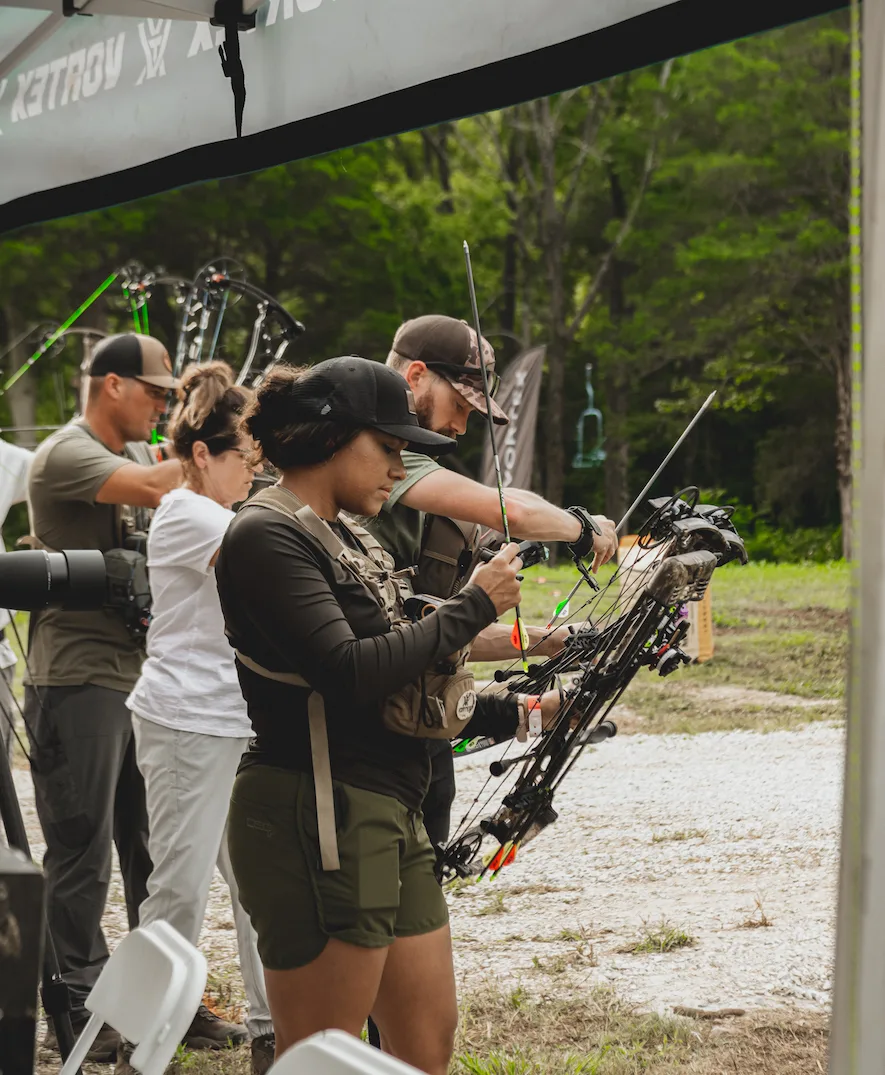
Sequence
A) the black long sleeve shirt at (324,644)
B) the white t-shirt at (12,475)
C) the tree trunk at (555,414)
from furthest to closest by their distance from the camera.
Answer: the tree trunk at (555,414) → the white t-shirt at (12,475) → the black long sleeve shirt at (324,644)

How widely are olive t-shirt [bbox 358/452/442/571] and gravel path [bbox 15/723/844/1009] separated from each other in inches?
83.5

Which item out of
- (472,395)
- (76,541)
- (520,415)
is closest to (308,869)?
(472,395)

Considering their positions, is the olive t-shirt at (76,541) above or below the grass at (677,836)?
above

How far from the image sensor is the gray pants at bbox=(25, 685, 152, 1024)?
3549mm

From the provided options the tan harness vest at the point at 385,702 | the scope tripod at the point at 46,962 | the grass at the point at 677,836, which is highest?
the tan harness vest at the point at 385,702

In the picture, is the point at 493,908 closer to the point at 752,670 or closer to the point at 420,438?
the point at 420,438

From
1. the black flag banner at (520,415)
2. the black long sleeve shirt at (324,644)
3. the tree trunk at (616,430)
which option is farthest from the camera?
the tree trunk at (616,430)

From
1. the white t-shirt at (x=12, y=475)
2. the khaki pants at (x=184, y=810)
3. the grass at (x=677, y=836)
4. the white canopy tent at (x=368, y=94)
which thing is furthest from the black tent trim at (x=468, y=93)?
the grass at (x=677, y=836)

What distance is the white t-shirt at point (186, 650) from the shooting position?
3170 mm

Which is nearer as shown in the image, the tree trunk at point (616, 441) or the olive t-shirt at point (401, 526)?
the olive t-shirt at point (401, 526)

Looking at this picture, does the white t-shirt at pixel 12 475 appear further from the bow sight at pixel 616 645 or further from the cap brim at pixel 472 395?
the bow sight at pixel 616 645

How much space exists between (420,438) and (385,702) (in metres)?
0.45

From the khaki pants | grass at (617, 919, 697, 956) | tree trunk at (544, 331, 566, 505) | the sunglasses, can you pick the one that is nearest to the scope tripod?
the khaki pants

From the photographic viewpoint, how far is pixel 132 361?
3789 millimetres
